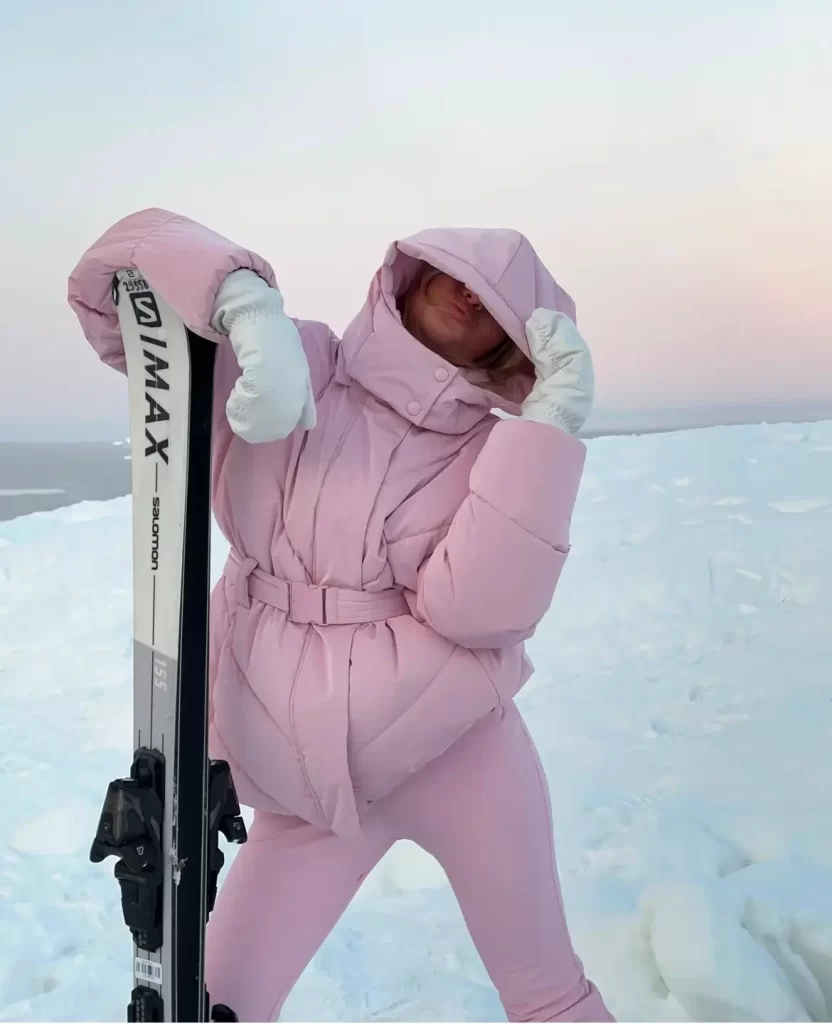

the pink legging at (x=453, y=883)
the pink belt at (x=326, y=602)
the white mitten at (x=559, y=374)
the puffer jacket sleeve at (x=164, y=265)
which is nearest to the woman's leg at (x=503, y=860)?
the pink legging at (x=453, y=883)

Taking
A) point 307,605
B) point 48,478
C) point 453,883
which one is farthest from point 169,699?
point 48,478

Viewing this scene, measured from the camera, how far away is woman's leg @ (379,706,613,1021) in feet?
3.15

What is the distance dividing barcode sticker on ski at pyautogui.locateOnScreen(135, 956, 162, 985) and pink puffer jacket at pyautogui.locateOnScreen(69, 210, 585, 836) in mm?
188

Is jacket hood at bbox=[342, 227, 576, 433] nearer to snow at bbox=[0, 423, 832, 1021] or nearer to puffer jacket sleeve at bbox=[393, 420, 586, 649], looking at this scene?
puffer jacket sleeve at bbox=[393, 420, 586, 649]

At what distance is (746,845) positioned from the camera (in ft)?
5.30

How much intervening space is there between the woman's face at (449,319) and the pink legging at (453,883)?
0.43m

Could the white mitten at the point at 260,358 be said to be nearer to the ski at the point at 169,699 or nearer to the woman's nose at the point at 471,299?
the ski at the point at 169,699

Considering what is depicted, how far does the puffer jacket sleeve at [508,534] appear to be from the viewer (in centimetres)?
82

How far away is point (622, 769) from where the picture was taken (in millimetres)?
1886

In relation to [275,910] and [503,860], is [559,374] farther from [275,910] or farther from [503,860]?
[275,910]

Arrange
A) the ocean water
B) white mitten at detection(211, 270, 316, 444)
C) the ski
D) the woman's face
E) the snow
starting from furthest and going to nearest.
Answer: the ocean water
the snow
the woman's face
the ski
white mitten at detection(211, 270, 316, 444)

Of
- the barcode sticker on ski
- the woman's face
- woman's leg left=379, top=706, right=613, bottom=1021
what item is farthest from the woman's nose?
the barcode sticker on ski

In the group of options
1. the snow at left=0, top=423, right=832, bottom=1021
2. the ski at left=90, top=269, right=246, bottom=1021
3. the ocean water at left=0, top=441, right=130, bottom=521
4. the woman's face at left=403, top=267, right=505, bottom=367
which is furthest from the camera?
the ocean water at left=0, top=441, right=130, bottom=521

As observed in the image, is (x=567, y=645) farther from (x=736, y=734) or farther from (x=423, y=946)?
(x=423, y=946)
